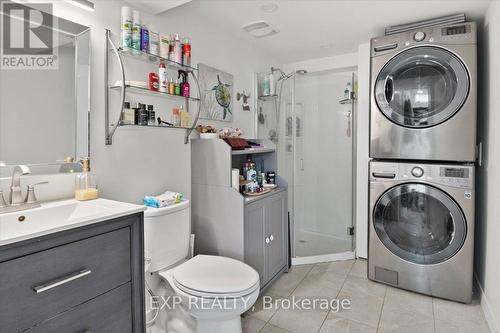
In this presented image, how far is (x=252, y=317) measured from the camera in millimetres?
1953

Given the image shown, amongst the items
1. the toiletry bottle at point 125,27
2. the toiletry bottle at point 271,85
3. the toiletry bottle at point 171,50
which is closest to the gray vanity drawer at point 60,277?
the toiletry bottle at point 125,27

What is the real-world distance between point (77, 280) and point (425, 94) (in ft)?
8.48

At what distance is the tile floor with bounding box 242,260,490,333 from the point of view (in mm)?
1845

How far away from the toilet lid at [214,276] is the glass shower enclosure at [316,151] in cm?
129

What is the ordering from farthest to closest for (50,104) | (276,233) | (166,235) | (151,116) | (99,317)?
1. (276,233)
2. (151,116)
3. (166,235)
4. (50,104)
5. (99,317)

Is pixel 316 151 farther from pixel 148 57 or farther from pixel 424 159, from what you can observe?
pixel 148 57

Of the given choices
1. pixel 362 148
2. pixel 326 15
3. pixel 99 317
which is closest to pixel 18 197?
pixel 99 317

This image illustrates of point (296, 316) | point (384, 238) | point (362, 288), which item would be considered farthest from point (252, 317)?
point (384, 238)

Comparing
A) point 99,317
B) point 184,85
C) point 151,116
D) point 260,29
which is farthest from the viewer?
point 260,29

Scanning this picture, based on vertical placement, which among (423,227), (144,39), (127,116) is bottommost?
(423,227)

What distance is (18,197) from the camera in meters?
1.29

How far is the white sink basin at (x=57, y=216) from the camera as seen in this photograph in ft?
3.45

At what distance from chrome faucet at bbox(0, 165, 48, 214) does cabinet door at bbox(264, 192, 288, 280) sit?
151 centimetres

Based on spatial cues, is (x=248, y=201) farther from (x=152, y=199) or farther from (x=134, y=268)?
(x=134, y=268)
